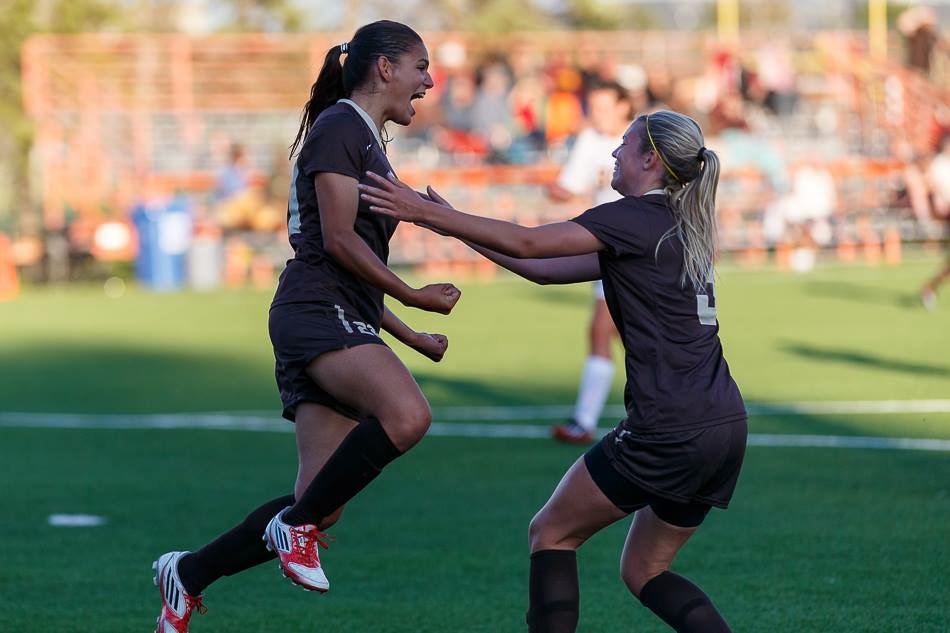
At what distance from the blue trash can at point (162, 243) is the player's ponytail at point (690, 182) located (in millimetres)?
22641

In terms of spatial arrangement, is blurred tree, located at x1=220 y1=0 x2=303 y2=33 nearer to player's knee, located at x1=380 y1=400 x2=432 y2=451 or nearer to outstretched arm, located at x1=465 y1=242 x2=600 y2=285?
outstretched arm, located at x1=465 y1=242 x2=600 y2=285

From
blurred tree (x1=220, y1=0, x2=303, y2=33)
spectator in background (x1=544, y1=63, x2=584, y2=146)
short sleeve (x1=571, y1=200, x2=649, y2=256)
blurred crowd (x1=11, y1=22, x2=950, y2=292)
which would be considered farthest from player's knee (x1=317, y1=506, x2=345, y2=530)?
blurred tree (x1=220, y1=0, x2=303, y2=33)

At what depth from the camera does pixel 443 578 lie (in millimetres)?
6383

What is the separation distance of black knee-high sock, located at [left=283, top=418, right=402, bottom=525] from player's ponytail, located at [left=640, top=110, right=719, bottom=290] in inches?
47.3

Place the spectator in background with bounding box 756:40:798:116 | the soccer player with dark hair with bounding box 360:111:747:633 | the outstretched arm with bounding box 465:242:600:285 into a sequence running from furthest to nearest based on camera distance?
the spectator in background with bounding box 756:40:798:116
the outstretched arm with bounding box 465:242:600:285
the soccer player with dark hair with bounding box 360:111:747:633

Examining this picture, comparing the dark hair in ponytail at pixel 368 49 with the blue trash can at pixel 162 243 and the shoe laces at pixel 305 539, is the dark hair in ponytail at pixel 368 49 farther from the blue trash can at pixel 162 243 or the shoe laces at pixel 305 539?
the blue trash can at pixel 162 243

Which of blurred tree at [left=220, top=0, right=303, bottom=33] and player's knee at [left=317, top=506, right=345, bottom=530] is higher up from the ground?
blurred tree at [left=220, top=0, right=303, bottom=33]

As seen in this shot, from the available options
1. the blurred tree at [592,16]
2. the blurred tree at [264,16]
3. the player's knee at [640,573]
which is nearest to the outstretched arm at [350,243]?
the player's knee at [640,573]

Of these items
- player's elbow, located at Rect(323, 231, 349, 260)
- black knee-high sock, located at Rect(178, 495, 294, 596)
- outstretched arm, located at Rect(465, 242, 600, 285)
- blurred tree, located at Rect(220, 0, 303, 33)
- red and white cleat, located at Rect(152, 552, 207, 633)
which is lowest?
red and white cleat, located at Rect(152, 552, 207, 633)

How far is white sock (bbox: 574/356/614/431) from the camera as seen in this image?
9.80 m

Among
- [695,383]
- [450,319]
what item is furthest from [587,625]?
[450,319]

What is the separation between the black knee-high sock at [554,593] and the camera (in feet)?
14.7

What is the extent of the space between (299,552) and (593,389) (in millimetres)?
5154

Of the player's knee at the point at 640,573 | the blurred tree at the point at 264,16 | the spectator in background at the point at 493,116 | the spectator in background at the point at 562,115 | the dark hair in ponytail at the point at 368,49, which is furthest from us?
the blurred tree at the point at 264,16
